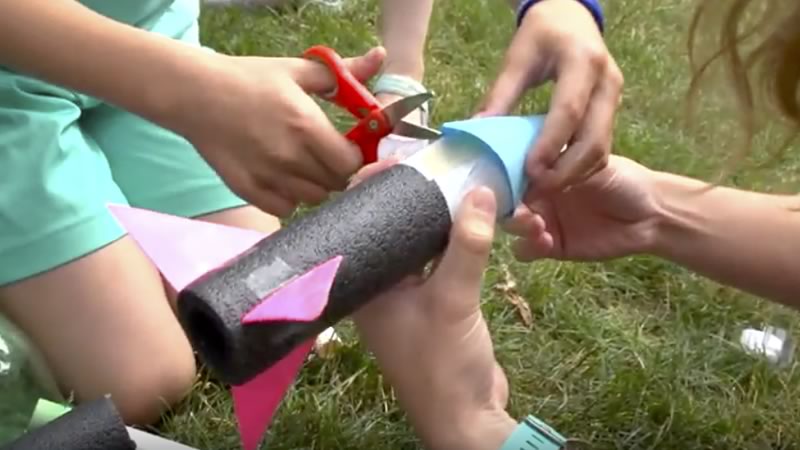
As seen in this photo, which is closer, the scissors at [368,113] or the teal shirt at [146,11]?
the scissors at [368,113]

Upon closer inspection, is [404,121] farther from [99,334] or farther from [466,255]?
[99,334]


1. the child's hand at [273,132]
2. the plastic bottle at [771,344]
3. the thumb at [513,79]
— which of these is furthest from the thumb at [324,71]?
the plastic bottle at [771,344]

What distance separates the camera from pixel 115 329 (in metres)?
1.28

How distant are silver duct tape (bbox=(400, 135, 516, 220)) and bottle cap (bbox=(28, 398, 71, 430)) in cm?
42

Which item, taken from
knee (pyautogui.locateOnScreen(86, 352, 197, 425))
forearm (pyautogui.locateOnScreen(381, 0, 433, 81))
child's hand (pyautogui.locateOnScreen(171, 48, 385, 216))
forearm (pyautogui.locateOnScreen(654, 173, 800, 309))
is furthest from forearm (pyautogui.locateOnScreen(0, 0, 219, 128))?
forearm (pyautogui.locateOnScreen(381, 0, 433, 81))

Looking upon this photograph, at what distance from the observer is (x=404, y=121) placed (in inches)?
37.1

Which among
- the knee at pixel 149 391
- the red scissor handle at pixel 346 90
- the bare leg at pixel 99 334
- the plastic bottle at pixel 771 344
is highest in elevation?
the red scissor handle at pixel 346 90

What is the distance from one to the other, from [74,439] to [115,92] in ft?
0.84

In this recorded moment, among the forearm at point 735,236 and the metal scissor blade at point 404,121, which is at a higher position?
the metal scissor blade at point 404,121

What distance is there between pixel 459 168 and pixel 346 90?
110mm

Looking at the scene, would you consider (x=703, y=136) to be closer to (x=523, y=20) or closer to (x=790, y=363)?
(x=790, y=363)

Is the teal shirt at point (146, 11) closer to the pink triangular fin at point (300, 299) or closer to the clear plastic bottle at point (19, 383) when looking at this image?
the clear plastic bottle at point (19, 383)

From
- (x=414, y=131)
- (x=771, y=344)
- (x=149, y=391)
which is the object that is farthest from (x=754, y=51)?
(x=149, y=391)

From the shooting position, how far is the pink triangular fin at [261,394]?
2.72 feet
